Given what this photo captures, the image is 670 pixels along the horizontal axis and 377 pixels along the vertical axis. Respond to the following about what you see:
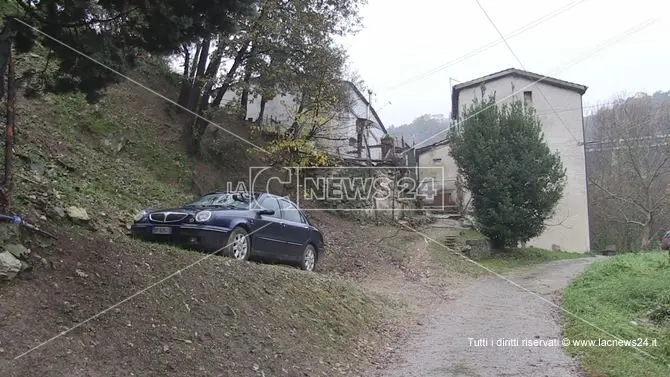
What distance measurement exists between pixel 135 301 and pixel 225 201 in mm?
4081

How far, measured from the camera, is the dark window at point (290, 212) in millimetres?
10078

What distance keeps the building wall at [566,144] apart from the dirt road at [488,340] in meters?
18.3

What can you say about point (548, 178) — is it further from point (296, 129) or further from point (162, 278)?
point (162, 278)

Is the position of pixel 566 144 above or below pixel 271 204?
above

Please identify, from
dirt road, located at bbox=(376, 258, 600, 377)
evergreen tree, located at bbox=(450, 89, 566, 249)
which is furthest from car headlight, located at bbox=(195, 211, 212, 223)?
evergreen tree, located at bbox=(450, 89, 566, 249)

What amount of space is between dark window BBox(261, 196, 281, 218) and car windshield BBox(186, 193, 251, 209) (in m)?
0.36

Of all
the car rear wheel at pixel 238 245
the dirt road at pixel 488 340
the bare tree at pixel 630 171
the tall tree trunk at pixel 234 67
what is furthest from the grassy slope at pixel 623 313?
the bare tree at pixel 630 171

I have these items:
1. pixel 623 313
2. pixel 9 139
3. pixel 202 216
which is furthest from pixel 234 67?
pixel 623 313

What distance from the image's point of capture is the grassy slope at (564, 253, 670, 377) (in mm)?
5910

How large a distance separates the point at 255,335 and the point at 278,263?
12.7ft

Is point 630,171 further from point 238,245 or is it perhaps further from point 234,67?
point 238,245

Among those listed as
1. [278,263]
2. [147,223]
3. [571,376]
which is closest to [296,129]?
[278,263]

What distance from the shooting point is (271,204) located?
32.3ft

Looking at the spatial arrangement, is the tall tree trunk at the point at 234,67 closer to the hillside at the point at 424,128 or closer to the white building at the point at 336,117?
the white building at the point at 336,117
